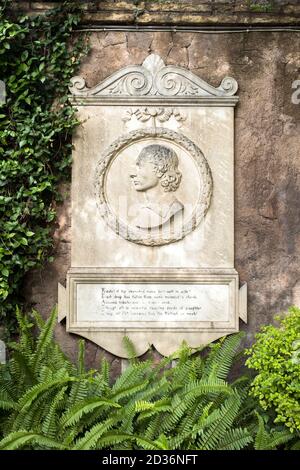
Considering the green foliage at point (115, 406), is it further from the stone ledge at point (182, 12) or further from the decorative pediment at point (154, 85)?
the stone ledge at point (182, 12)

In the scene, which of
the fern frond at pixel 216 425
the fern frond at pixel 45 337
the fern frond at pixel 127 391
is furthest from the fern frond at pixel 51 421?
the fern frond at pixel 216 425

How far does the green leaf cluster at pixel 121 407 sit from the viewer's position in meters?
4.70

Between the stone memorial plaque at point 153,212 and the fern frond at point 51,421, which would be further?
the stone memorial plaque at point 153,212

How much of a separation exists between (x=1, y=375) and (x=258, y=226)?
8.90 feet

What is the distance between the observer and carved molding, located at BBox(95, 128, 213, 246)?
5934mm

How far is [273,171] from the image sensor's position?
239 inches

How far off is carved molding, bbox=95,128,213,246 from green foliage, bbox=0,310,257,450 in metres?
1.08

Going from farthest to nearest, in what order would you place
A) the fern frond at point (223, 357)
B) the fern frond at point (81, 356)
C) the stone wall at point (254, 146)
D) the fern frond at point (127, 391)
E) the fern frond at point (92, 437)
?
the stone wall at point (254, 146) → the fern frond at point (223, 357) → the fern frond at point (81, 356) → the fern frond at point (127, 391) → the fern frond at point (92, 437)

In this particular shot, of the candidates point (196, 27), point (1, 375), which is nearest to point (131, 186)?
point (196, 27)

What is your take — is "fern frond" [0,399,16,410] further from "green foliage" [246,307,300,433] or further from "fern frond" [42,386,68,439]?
"green foliage" [246,307,300,433]

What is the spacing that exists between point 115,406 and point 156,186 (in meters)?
2.13

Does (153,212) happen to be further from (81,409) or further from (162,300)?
(81,409)
